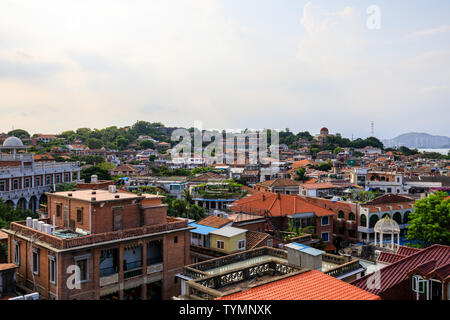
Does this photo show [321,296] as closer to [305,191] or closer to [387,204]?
[387,204]

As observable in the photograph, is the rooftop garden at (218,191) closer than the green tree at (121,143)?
Yes

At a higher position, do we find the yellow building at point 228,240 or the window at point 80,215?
the window at point 80,215

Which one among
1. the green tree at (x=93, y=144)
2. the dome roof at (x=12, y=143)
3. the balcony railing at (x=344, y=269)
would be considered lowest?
the balcony railing at (x=344, y=269)

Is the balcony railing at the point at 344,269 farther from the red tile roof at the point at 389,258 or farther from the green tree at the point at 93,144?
the green tree at the point at 93,144

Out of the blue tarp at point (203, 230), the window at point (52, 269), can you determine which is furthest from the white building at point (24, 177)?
the window at point (52, 269)

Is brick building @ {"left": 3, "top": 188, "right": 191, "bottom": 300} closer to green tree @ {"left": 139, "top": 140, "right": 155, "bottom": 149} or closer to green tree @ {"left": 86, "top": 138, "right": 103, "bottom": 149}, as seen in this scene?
green tree @ {"left": 86, "top": 138, "right": 103, "bottom": 149}

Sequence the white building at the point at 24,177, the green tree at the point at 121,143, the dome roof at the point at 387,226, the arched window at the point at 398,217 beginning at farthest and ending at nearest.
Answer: the green tree at the point at 121,143 → the white building at the point at 24,177 → the arched window at the point at 398,217 → the dome roof at the point at 387,226

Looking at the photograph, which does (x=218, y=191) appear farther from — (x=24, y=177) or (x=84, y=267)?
(x=84, y=267)
